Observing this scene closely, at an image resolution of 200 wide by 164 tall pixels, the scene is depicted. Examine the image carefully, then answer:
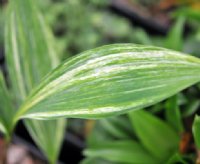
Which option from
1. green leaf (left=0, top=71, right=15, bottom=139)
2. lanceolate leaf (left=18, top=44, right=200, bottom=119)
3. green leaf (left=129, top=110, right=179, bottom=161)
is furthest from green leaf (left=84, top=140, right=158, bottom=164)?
lanceolate leaf (left=18, top=44, right=200, bottom=119)

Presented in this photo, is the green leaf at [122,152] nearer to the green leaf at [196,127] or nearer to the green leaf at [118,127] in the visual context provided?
the green leaf at [118,127]

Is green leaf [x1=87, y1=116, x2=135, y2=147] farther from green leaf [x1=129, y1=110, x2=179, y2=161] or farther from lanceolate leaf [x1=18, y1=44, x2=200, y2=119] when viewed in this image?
lanceolate leaf [x1=18, y1=44, x2=200, y2=119]

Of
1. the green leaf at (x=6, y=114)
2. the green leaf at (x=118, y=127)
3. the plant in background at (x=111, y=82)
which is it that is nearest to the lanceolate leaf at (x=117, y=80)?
the plant in background at (x=111, y=82)

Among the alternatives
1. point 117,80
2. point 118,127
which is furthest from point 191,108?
point 117,80

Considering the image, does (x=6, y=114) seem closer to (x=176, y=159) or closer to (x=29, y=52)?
(x=29, y=52)

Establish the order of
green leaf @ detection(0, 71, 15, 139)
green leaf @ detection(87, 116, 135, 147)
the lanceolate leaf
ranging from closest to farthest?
the lanceolate leaf
green leaf @ detection(0, 71, 15, 139)
green leaf @ detection(87, 116, 135, 147)

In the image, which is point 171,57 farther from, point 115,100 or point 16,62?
point 16,62
